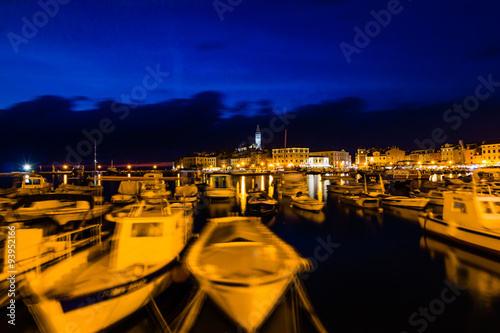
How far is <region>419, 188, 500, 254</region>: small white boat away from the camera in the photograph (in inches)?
465

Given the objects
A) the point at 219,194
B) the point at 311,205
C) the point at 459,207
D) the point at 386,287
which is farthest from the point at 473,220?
the point at 219,194

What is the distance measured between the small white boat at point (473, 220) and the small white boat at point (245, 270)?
8.74 m

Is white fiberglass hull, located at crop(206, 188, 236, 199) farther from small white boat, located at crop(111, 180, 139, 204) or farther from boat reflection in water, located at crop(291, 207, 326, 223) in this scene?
boat reflection in water, located at crop(291, 207, 326, 223)

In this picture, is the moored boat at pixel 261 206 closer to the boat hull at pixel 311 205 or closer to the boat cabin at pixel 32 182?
the boat hull at pixel 311 205

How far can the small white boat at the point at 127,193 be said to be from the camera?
27.0 metres

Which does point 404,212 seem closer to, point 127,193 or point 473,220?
point 473,220

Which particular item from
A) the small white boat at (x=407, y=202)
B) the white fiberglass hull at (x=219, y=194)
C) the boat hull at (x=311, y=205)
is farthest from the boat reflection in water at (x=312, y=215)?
the white fiberglass hull at (x=219, y=194)

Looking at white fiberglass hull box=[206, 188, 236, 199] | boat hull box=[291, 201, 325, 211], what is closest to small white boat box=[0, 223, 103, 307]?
boat hull box=[291, 201, 325, 211]

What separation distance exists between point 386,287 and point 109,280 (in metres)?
8.45

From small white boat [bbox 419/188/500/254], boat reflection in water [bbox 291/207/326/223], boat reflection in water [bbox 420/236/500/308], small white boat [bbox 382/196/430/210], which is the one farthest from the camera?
small white boat [bbox 382/196/430/210]

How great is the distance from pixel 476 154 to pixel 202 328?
137 metres

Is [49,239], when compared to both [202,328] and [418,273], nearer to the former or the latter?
[202,328]

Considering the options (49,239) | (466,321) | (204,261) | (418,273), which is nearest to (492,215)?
(418,273)

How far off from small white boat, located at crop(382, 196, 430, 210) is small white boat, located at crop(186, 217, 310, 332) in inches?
778
